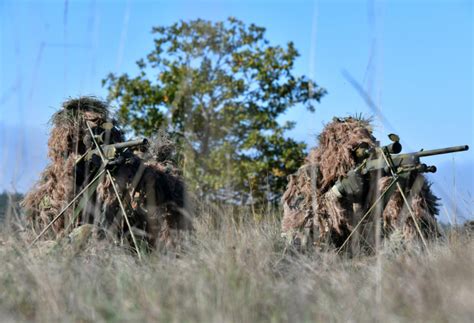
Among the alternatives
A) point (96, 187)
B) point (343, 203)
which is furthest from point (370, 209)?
point (96, 187)

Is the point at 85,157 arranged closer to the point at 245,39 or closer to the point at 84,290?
the point at 84,290

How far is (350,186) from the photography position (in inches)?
229

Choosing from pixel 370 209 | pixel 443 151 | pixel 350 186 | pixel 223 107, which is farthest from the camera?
pixel 223 107

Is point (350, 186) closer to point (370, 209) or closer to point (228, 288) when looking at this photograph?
point (370, 209)

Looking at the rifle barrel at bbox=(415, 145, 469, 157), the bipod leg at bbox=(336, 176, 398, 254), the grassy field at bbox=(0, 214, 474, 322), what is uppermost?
the rifle barrel at bbox=(415, 145, 469, 157)

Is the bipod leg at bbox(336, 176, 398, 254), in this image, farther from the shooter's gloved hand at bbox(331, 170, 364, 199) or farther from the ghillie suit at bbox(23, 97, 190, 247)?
the ghillie suit at bbox(23, 97, 190, 247)

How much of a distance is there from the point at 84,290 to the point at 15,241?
1277 millimetres

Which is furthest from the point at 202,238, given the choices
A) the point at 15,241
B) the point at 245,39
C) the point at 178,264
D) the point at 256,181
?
the point at 245,39

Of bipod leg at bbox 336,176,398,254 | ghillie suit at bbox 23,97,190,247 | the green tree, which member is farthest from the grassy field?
the green tree

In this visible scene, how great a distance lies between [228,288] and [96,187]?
2.46 m

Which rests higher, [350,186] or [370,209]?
[350,186]

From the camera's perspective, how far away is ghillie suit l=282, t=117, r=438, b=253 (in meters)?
5.75

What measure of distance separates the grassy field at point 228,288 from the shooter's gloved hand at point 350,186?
1.29 m

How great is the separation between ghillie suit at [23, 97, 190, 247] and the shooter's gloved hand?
4.13ft
